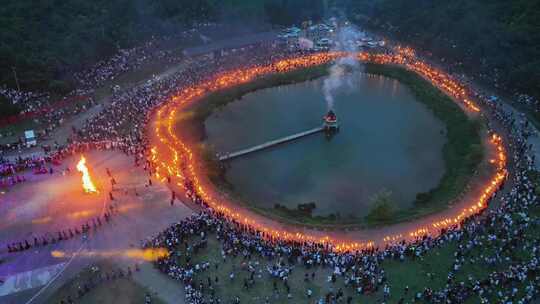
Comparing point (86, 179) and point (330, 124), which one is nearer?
point (86, 179)

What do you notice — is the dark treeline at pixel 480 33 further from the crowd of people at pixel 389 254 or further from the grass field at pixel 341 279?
the grass field at pixel 341 279

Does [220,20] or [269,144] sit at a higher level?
[220,20]

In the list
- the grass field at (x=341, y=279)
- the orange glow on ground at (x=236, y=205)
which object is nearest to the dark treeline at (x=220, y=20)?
the orange glow on ground at (x=236, y=205)

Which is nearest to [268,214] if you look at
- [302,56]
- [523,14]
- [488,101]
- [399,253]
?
[399,253]

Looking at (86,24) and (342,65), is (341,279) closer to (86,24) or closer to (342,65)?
(342,65)

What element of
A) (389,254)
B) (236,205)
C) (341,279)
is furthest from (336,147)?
(341,279)

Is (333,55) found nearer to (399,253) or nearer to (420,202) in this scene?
(420,202)

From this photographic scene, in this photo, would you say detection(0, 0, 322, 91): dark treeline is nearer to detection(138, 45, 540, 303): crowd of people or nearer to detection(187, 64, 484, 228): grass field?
detection(187, 64, 484, 228): grass field
